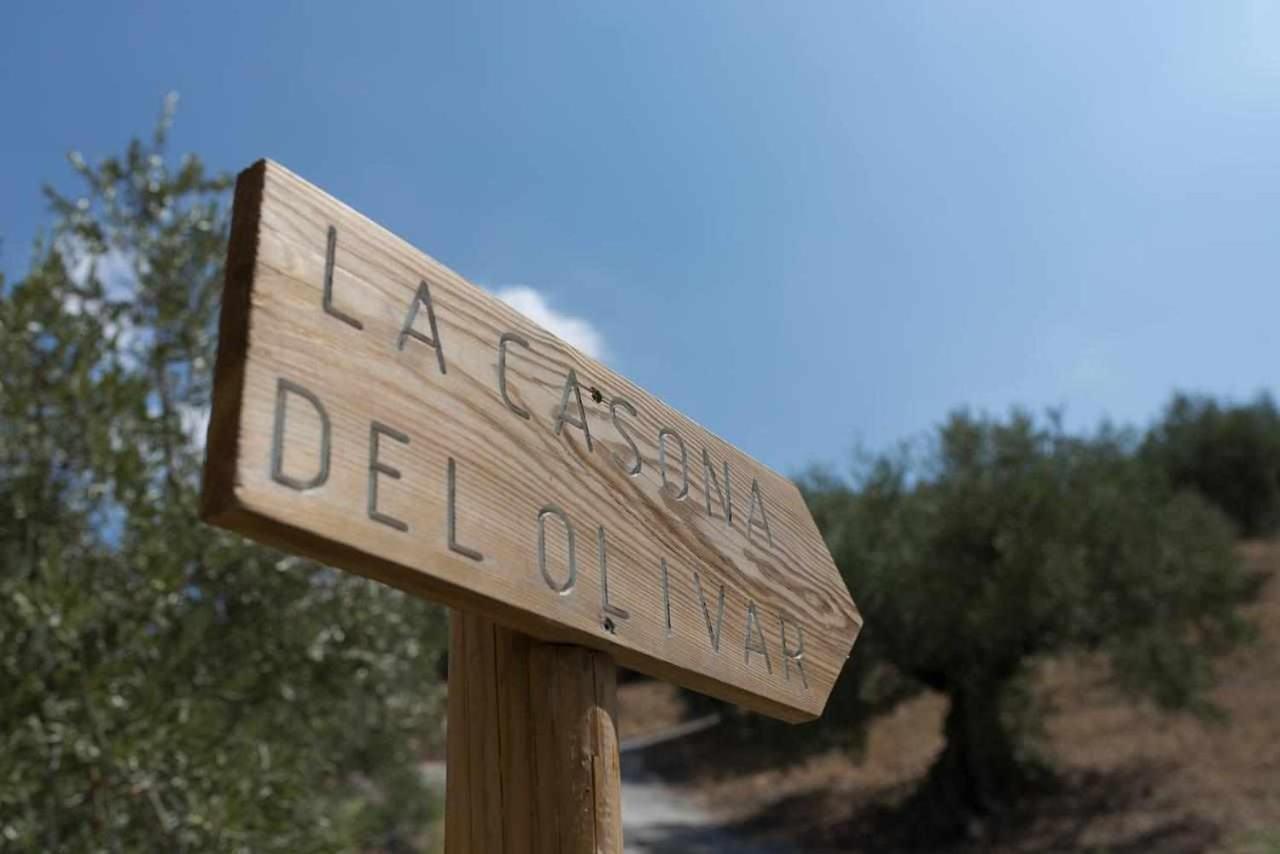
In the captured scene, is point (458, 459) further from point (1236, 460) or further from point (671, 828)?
point (1236, 460)

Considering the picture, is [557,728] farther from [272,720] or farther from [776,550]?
[272,720]

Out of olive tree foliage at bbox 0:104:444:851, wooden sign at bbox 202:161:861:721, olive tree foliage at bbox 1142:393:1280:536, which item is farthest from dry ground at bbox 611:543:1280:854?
wooden sign at bbox 202:161:861:721

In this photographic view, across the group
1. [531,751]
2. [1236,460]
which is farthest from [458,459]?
[1236,460]

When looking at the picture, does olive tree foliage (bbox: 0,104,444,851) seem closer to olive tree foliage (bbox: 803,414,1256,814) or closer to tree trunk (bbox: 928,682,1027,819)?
olive tree foliage (bbox: 803,414,1256,814)

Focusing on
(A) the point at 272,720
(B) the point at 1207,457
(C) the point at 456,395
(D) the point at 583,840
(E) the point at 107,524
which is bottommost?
(D) the point at 583,840

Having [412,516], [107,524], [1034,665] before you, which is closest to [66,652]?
[107,524]

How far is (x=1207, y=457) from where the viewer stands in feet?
92.4

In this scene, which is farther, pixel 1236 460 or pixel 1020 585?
pixel 1236 460

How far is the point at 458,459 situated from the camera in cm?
116

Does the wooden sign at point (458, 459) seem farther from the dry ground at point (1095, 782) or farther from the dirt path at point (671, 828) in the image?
the dirt path at point (671, 828)

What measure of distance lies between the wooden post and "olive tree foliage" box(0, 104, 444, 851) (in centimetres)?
275

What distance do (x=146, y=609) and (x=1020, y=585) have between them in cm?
1243

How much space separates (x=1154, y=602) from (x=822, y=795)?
6422 millimetres

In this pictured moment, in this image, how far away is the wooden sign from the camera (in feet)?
3.22
